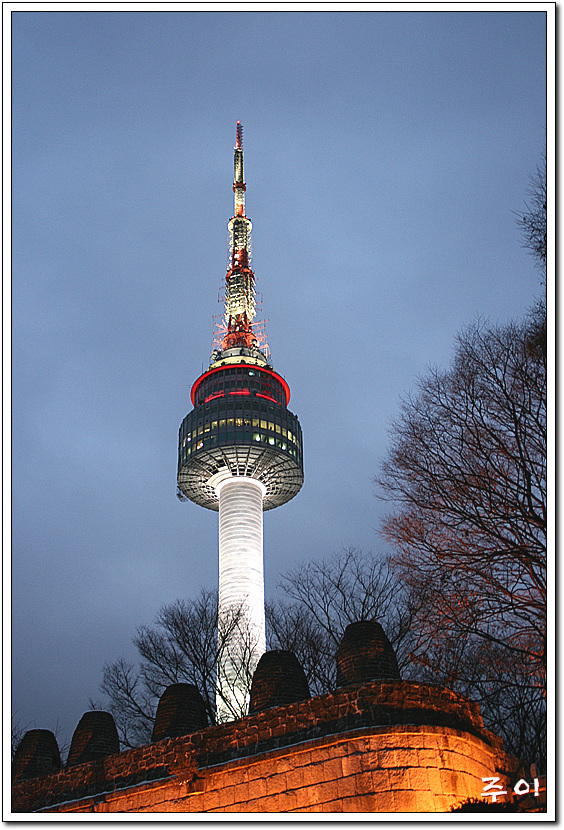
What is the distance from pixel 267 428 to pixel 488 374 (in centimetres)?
5016

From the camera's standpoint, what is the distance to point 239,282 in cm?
7881

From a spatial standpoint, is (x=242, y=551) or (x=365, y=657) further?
(x=242, y=551)

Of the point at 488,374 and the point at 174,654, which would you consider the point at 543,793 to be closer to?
the point at 488,374

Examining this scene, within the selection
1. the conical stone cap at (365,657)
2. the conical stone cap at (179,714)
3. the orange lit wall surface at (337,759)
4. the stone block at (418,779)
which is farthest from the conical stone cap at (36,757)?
the stone block at (418,779)

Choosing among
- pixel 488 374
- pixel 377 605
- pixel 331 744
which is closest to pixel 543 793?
pixel 331 744

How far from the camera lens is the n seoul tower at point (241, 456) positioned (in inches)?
2420

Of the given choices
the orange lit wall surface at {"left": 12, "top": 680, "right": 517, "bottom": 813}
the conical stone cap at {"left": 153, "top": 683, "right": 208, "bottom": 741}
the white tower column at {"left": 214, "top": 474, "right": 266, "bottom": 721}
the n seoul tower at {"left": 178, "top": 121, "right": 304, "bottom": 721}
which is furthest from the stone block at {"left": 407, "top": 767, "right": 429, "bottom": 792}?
the n seoul tower at {"left": 178, "top": 121, "right": 304, "bottom": 721}

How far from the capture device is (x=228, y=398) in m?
67.2

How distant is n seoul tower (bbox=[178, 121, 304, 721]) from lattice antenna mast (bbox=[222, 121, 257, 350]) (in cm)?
97

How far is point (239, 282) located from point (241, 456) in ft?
75.9

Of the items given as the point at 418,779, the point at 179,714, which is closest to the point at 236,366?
the point at 179,714

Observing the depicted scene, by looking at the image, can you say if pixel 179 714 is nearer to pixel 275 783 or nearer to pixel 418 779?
pixel 275 783

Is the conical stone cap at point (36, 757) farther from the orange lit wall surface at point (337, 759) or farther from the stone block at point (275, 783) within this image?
the stone block at point (275, 783)

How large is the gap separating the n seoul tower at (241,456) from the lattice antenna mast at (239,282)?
38.2 inches
